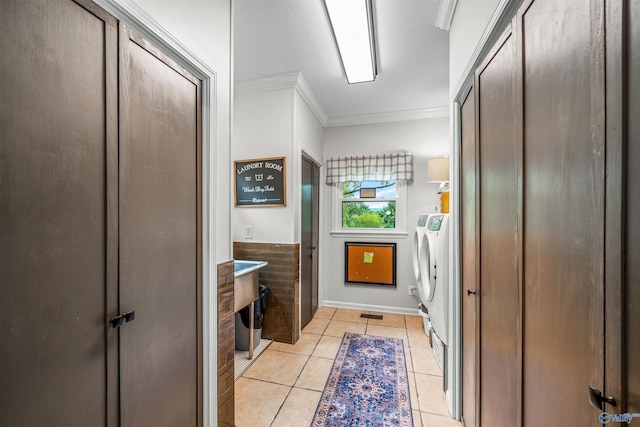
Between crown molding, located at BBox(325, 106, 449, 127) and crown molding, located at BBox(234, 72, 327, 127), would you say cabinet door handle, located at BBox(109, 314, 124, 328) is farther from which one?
crown molding, located at BBox(325, 106, 449, 127)

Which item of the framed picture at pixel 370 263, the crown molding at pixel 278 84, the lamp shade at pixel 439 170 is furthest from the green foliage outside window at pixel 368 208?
the crown molding at pixel 278 84

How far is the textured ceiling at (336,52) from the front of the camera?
71.9 inches

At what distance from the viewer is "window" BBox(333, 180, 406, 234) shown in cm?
365

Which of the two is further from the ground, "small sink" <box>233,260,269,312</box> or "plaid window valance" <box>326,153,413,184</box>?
"plaid window valance" <box>326,153,413,184</box>

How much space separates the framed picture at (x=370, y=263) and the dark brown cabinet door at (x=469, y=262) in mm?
2004

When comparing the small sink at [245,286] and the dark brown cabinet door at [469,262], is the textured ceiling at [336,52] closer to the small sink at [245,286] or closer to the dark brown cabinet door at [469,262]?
the dark brown cabinet door at [469,262]

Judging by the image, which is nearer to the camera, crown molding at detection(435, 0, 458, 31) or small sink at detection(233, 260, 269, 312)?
crown molding at detection(435, 0, 458, 31)

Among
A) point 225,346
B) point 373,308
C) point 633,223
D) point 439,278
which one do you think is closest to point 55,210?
point 225,346

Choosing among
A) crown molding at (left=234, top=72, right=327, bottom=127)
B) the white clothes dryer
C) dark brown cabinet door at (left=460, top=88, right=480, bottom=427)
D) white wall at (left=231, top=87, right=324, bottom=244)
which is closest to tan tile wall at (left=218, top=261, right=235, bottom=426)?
white wall at (left=231, top=87, right=324, bottom=244)

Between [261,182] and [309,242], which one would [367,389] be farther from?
[261,182]

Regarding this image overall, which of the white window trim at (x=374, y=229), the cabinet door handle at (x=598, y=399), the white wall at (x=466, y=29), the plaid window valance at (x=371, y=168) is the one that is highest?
the white wall at (x=466, y=29)

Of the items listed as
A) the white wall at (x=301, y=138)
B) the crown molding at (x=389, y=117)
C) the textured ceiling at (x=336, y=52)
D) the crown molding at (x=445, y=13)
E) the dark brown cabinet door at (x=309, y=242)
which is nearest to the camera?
the crown molding at (x=445, y=13)

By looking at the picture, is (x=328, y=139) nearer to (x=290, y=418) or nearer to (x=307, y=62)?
(x=307, y=62)

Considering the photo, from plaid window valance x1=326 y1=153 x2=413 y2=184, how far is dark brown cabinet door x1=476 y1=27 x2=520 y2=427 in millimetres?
A: 2255
